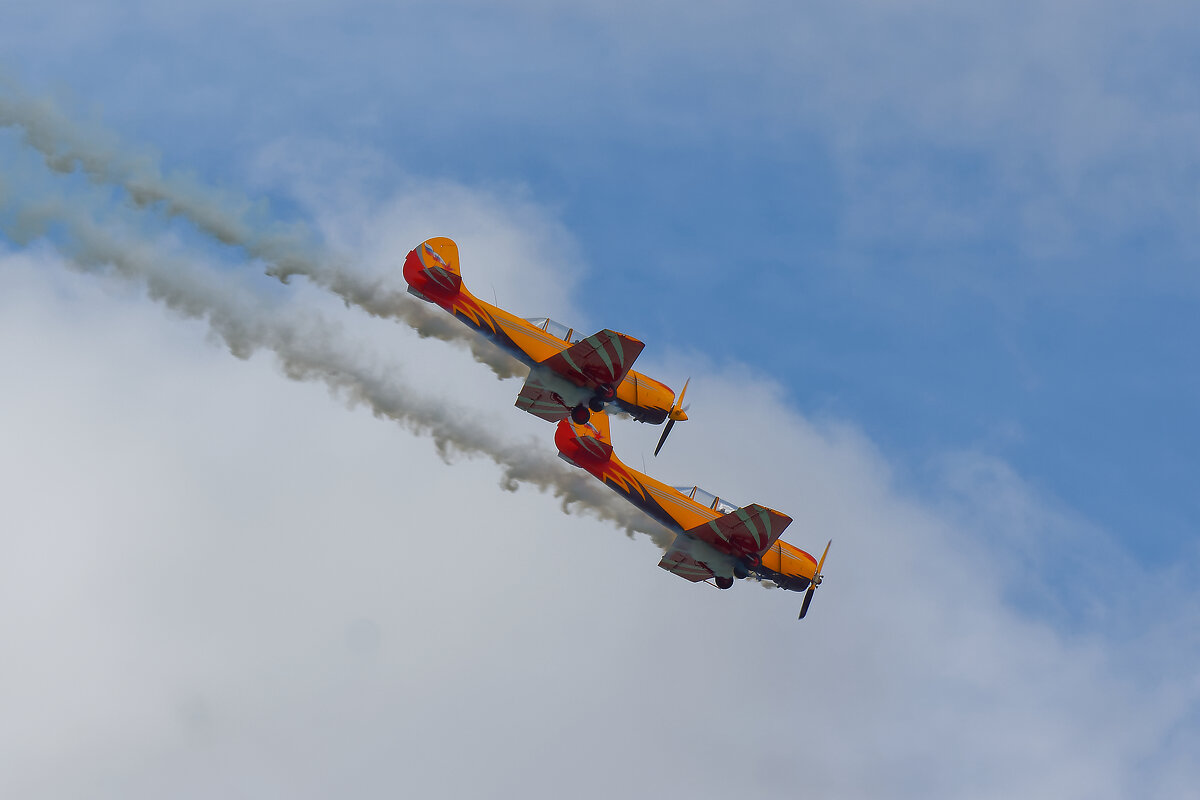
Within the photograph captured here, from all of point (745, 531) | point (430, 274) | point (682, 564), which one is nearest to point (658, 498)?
point (682, 564)

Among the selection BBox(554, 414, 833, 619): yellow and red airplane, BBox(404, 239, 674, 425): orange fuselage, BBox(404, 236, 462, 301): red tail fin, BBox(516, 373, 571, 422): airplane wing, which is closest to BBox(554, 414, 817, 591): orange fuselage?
BBox(554, 414, 833, 619): yellow and red airplane

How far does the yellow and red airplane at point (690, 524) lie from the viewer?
47.9 meters

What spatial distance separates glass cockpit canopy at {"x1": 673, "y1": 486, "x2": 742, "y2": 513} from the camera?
4859 centimetres

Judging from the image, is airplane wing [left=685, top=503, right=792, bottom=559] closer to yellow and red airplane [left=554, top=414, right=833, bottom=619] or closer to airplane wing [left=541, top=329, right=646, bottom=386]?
yellow and red airplane [left=554, top=414, right=833, bottom=619]

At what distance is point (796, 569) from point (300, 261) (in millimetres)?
16548

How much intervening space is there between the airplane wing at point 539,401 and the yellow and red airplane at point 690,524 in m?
0.86

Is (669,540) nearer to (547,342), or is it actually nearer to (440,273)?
(547,342)

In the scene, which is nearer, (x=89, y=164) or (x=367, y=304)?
(x=89, y=164)

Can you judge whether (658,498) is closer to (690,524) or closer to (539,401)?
(690,524)

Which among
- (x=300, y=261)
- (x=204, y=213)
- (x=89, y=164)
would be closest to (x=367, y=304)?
(x=300, y=261)

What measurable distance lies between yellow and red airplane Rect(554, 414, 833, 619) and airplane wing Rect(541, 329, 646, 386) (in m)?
2.00

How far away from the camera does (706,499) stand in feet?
160

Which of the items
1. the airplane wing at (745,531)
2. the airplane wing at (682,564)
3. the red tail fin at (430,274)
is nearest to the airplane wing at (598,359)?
the red tail fin at (430,274)

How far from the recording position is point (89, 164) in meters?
43.4
